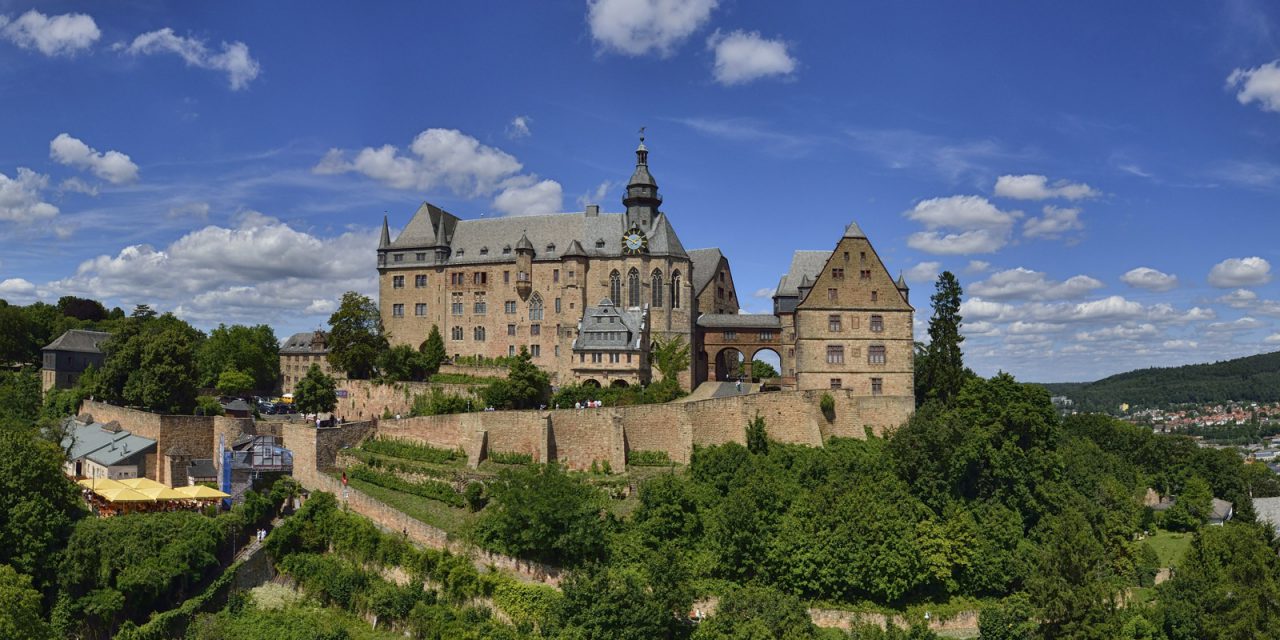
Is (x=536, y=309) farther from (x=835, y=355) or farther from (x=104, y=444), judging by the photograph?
(x=104, y=444)

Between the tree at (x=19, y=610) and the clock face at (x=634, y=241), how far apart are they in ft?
127

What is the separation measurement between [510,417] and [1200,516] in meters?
44.0

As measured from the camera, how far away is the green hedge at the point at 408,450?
46875 mm

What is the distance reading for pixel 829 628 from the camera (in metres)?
35.3

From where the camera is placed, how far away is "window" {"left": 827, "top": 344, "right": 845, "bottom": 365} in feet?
168

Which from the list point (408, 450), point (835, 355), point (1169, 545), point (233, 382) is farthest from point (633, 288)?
point (1169, 545)

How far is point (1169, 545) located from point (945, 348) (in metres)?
16.7

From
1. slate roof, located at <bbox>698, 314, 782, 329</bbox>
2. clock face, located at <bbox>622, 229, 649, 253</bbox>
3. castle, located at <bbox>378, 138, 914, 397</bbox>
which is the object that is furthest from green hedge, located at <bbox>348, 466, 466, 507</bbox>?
slate roof, located at <bbox>698, 314, 782, 329</bbox>

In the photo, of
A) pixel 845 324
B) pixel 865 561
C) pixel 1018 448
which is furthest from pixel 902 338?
pixel 865 561

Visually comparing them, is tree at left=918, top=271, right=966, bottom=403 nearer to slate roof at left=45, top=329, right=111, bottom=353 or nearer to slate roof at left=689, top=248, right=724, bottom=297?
slate roof at left=689, top=248, right=724, bottom=297

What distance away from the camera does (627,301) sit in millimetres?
61906

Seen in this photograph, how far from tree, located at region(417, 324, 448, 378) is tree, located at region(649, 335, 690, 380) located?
16295 millimetres

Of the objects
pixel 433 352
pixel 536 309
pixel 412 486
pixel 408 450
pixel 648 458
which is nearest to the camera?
pixel 412 486

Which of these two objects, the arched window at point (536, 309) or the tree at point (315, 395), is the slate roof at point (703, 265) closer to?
the arched window at point (536, 309)
